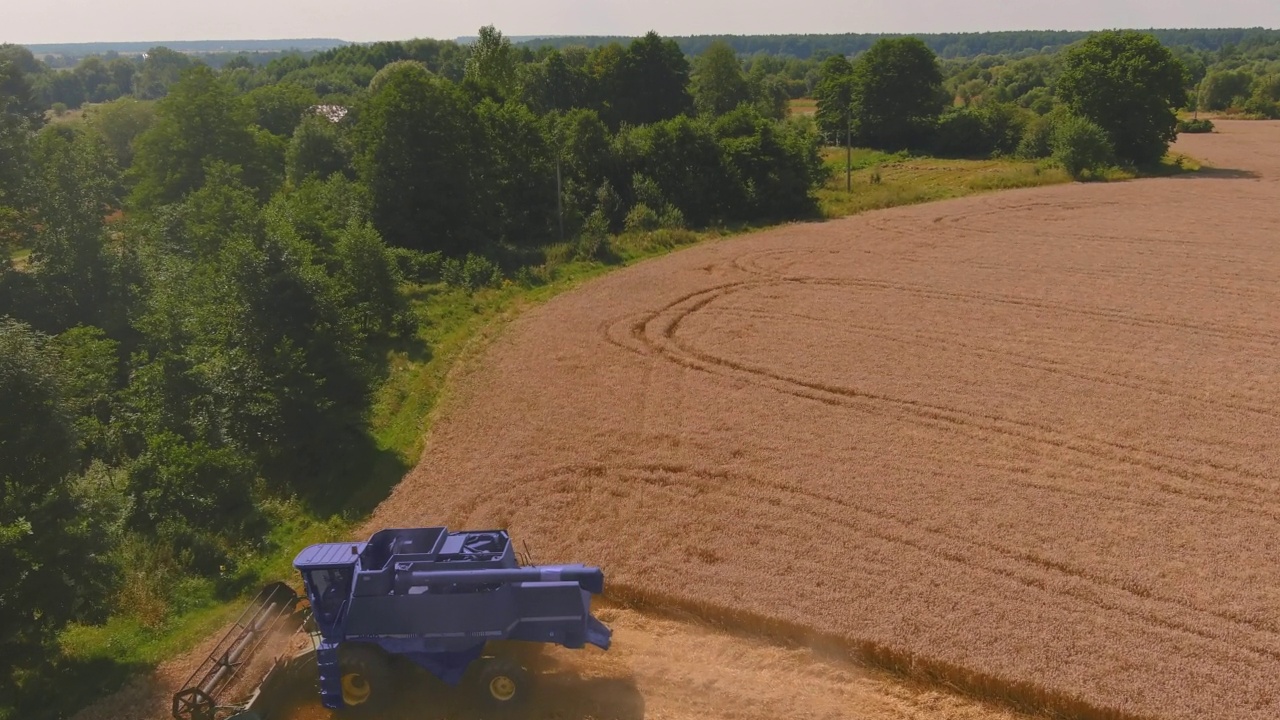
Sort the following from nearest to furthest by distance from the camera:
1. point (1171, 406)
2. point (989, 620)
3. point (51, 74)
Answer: point (989, 620), point (1171, 406), point (51, 74)

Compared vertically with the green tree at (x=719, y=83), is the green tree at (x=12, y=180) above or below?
below

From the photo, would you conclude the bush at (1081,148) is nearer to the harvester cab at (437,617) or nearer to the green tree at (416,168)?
the green tree at (416,168)

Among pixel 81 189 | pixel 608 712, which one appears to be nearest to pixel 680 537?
pixel 608 712

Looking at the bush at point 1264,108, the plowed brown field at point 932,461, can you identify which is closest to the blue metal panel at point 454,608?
the plowed brown field at point 932,461

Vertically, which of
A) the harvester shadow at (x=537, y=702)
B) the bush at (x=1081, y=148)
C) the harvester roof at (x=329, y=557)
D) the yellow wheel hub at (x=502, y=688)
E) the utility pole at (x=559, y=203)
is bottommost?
the harvester shadow at (x=537, y=702)

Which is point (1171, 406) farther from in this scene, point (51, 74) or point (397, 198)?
point (51, 74)

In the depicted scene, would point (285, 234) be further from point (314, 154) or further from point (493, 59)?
point (493, 59)

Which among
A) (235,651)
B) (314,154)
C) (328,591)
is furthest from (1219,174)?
(235,651)
